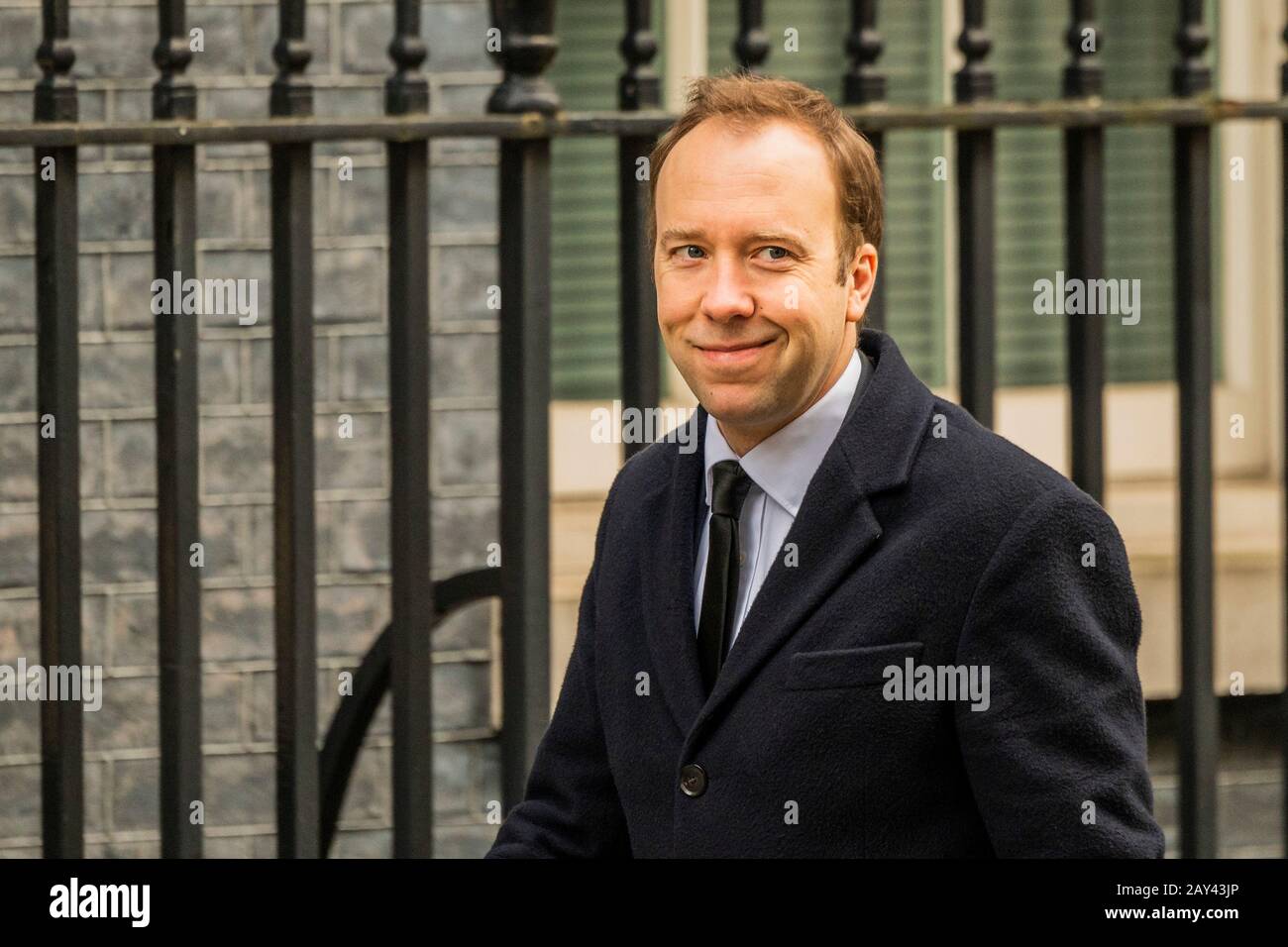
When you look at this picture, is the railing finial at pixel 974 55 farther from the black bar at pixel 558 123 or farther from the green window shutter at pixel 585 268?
the green window shutter at pixel 585 268

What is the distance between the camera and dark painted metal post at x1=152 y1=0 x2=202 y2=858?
10.7 ft

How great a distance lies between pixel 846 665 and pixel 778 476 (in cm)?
25

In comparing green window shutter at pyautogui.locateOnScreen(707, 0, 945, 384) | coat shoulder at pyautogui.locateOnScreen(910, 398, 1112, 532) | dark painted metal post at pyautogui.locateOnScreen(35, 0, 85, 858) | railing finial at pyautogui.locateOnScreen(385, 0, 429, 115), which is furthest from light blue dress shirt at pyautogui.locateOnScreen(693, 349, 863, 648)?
green window shutter at pyautogui.locateOnScreen(707, 0, 945, 384)

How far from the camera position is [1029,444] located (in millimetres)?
5902

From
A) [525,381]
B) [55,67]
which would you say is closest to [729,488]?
[525,381]

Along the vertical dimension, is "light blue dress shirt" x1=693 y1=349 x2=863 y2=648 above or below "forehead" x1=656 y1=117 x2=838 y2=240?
below

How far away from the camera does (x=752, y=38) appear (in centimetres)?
332

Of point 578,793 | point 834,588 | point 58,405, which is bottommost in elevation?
point 578,793

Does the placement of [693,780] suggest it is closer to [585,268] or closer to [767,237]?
[767,237]

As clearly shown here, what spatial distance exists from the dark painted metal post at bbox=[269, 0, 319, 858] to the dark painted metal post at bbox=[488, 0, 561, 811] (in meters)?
0.30

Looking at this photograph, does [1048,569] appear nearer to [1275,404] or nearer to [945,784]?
[945,784]

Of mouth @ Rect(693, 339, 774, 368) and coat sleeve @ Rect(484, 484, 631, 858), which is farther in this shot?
coat sleeve @ Rect(484, 484, 631, 858)

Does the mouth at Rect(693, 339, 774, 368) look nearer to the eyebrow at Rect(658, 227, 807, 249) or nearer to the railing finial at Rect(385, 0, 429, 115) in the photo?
the eyebrow at Rect(658, 227, 807, 249)
